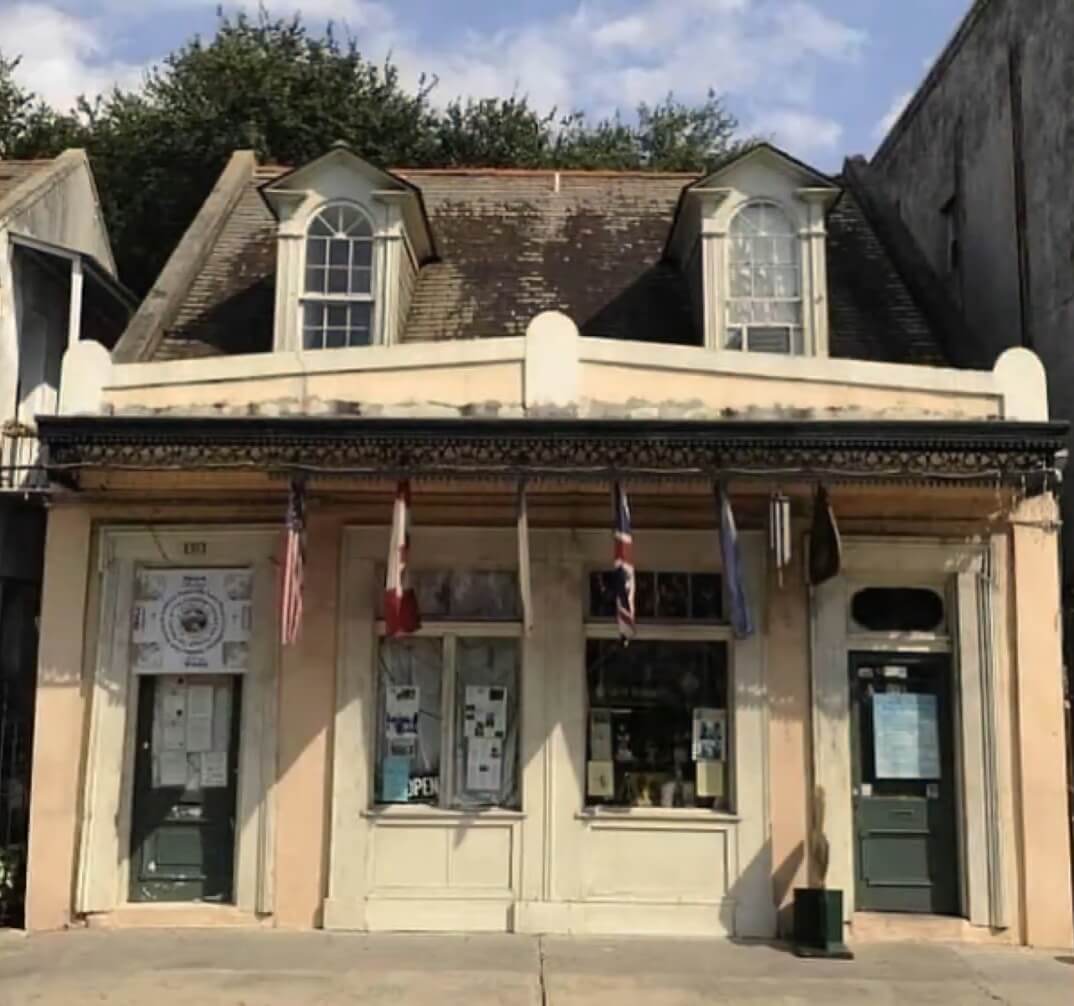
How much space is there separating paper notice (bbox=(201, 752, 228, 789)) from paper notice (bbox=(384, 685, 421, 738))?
1.46m

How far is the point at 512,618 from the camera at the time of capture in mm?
11234

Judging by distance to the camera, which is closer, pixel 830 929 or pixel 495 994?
pixel 495 994

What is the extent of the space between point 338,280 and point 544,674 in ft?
15.6

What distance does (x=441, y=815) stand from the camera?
10.8 metres

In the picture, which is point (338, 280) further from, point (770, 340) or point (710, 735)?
point (710, 735)

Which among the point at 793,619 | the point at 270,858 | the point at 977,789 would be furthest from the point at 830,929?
the point at 270,858

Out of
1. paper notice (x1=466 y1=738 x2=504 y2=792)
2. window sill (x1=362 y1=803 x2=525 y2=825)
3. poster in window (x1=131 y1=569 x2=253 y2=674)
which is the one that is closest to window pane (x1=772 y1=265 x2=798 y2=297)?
paper notice (x1=466 y1=738 x2=504 y2=792)

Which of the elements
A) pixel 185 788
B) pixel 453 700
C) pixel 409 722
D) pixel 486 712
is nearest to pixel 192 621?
pixel 185 788

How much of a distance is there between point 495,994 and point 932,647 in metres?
5.02

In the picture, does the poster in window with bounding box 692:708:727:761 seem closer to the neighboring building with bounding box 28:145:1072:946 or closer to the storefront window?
the neighboring building with bounding box 28:145:1072:946

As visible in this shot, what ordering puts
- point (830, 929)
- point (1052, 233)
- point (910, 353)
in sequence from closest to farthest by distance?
point (830, 929) → point (910, 353) → point (1052, 233)

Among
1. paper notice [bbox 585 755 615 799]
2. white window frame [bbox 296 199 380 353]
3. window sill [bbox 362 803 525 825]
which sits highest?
white window frame [bbox 296 199 380 353]

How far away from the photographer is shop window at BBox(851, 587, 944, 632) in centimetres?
1123

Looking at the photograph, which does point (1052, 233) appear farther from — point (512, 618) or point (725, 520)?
point (512, 618)
